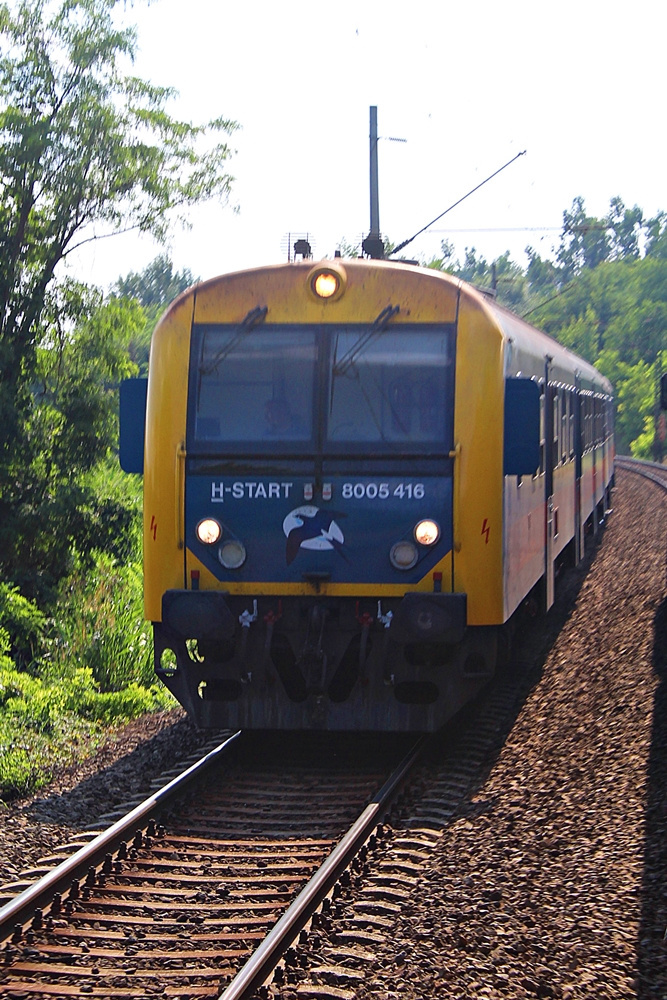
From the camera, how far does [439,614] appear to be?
751cm

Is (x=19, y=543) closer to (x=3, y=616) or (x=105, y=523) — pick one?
(x=105, y=523)

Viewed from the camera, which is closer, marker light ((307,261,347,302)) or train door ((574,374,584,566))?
marker light ((307,261,347,302))

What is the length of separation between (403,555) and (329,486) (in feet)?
2.03

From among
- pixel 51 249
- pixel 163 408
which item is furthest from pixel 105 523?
pixel 163 408

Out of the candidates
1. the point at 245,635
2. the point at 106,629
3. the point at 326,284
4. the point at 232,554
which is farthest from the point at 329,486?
the point at 106,629

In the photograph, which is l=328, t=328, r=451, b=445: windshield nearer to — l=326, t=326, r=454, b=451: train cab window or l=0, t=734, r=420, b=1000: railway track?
l=326, t=326, r=454, b=451: train cab window

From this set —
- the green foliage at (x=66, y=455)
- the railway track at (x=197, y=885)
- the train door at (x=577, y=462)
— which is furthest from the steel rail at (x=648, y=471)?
the railway track at (x=197, y=885)

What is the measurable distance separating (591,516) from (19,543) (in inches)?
337

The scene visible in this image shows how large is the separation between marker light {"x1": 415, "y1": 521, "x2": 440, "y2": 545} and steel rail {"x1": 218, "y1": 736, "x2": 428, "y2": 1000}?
1.39m

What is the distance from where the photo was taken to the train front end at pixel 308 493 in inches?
304

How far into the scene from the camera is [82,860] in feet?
19.1

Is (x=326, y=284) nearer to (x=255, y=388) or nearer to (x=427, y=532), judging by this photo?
(x=255, y=388)

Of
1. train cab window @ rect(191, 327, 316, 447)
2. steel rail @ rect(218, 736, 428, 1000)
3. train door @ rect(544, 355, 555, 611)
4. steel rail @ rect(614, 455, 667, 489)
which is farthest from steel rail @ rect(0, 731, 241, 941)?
steel rail @ rect(614, 455, 667, 489)

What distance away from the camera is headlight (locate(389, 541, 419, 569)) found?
7691mm
